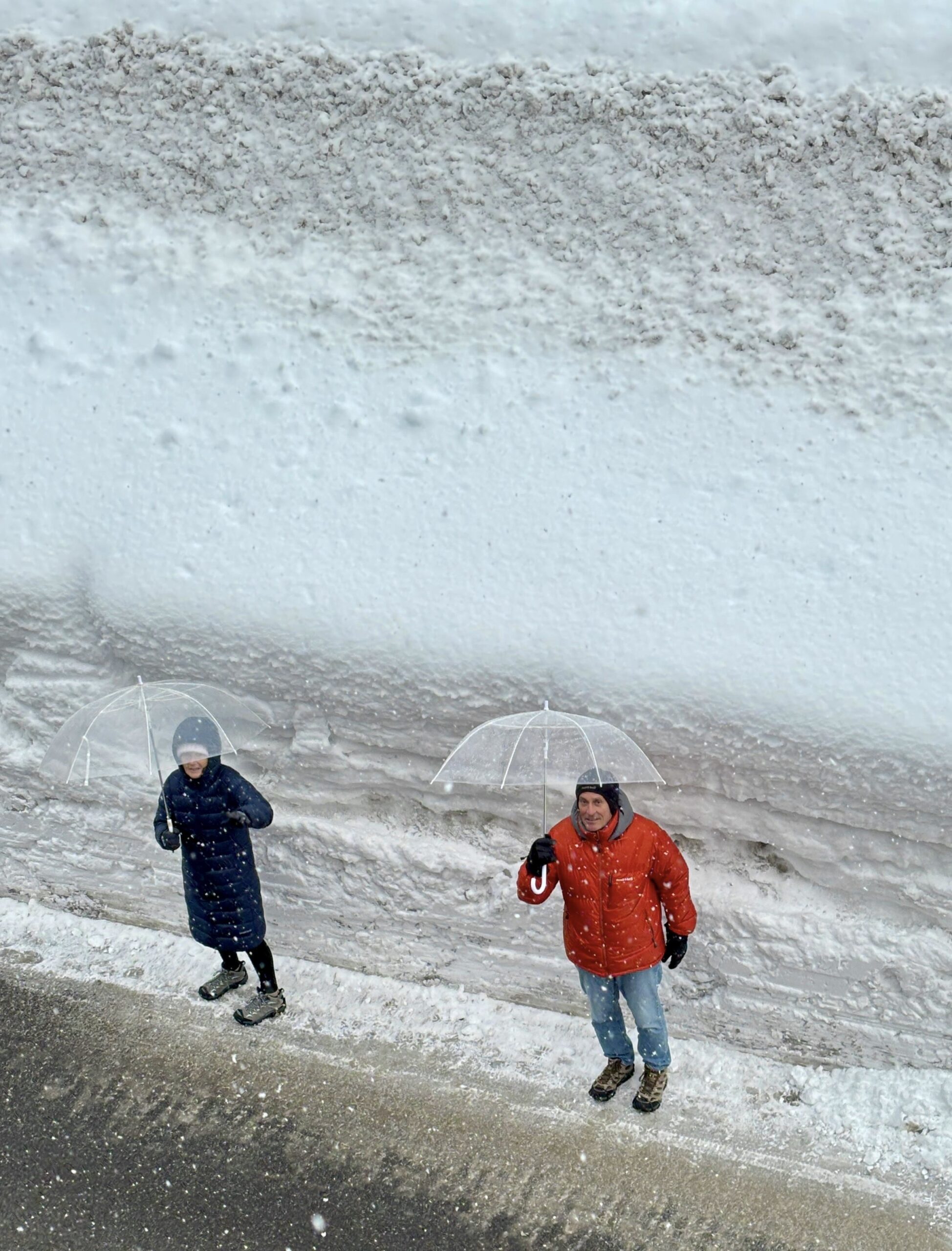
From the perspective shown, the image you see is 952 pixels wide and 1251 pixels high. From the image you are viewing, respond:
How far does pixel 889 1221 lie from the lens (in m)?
3.94

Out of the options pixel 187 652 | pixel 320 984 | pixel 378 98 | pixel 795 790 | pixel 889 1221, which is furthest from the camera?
pixel 378 98

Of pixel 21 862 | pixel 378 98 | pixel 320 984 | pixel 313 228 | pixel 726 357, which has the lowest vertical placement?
pixel 320 984

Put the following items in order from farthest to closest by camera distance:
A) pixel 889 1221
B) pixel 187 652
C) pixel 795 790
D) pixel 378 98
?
pixel 378 98, pixel 187 652, pixel 795 790, pixel 889 1221

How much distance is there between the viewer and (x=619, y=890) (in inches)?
157

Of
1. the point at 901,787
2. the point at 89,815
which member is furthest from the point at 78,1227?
the point at 901,787

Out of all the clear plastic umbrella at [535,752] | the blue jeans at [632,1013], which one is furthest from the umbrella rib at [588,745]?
the blue jeans at [632,1013]

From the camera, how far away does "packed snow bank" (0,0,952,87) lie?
508cm

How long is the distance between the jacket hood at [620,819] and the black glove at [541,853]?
113 mm

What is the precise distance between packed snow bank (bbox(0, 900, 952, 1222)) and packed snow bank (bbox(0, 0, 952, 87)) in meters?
4.53

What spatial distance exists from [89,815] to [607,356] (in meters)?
3.29

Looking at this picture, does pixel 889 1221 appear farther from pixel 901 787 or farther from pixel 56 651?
pixel 56 651

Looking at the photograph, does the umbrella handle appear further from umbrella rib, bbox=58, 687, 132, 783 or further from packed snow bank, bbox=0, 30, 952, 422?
packed snow bank, bbox=0, 30, 952, 422

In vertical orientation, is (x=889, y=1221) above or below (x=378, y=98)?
below

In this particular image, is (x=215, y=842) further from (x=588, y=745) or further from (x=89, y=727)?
(x=588, y=745)
